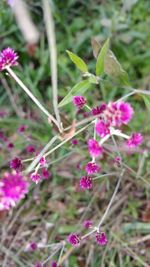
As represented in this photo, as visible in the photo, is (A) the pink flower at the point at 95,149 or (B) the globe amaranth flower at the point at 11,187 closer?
(B) the globe amaranth flower at the point at 11,187

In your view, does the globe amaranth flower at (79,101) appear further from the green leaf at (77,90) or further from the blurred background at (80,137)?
the blurred background at (80,137)

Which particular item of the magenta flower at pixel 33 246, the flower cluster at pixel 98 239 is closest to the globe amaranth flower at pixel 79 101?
the flower cluster at pixel 98 239

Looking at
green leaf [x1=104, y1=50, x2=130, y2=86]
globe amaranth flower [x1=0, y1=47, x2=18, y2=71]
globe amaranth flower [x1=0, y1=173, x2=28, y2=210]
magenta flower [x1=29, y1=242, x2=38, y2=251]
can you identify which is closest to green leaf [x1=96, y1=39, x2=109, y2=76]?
green leaf [x1=104, y1=50, x2=130, y2=86]

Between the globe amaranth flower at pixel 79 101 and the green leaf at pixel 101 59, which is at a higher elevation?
the green leaf at pixel 101 59

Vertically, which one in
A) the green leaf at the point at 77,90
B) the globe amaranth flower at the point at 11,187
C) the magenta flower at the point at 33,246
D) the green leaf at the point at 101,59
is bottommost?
the magenta flower at the point at 33,246

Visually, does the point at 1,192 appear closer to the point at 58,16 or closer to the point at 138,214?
the point at 138,214

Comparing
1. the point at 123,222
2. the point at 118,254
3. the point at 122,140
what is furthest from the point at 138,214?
the point at 122,140

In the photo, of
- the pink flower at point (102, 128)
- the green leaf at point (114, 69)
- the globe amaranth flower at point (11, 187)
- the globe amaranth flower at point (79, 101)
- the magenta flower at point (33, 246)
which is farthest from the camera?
the magenta flower at point (33, 246)

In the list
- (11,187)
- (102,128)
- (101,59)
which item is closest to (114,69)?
(101,59)
